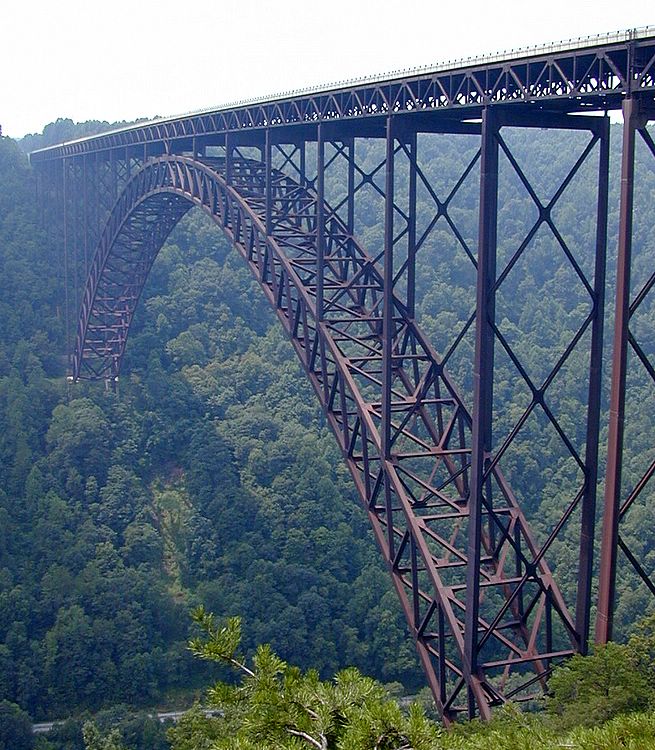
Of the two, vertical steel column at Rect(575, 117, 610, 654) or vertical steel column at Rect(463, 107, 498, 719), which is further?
vertical steel column at Rect(463, 107, 498, 719)

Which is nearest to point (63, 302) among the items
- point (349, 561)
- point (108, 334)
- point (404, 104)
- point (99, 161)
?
point (108, 334)

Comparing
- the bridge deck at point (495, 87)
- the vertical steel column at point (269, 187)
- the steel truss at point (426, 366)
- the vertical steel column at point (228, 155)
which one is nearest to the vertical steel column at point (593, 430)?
the steel truss at point (426, 366)

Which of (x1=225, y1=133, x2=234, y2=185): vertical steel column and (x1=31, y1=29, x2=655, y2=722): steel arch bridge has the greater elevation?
(x1=225, y1=133, x2=234, y2=185): vertical steel column

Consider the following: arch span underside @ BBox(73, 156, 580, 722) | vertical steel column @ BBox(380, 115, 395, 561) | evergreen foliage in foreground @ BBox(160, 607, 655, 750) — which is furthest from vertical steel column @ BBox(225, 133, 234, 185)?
evergreen foliage in foreground @ BBox(160, 607, 655, 750)

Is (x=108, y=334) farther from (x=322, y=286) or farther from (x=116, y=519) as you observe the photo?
(x=322, y=286)

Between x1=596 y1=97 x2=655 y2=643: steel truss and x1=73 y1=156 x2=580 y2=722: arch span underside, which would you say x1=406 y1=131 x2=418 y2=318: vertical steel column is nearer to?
x1=73 y1=156 x2=580 y2=722: arch span underside

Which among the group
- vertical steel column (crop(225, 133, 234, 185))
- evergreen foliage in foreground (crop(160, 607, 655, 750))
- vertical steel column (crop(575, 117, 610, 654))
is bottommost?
evergreen foliage in foreground (crop(160, 607, 655, 750))
